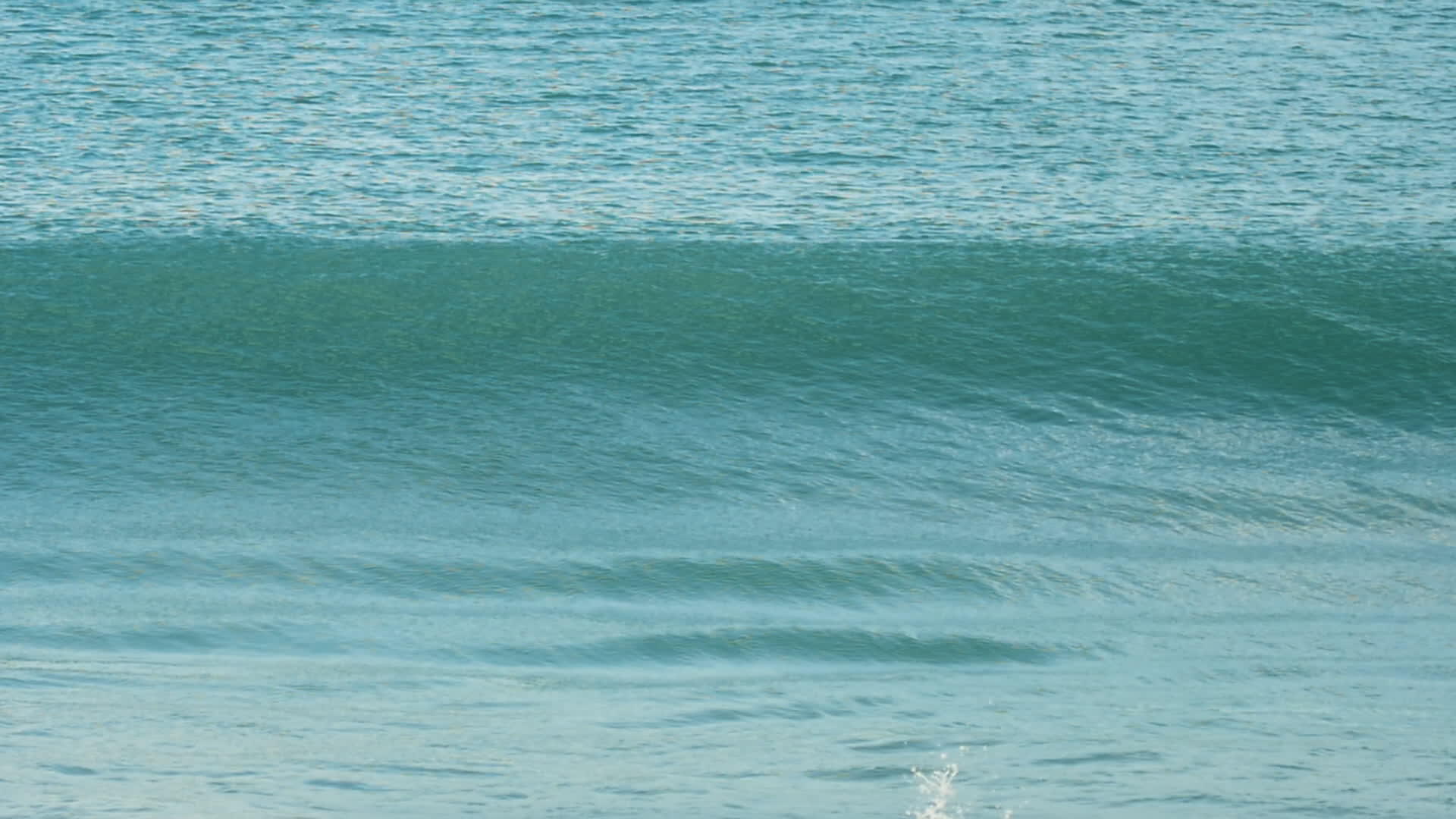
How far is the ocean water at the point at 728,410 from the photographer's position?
43.6 ft

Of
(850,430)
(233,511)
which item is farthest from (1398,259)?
(233,511)

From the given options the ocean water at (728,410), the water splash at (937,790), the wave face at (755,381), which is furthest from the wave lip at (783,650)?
the wave face at (755,381)

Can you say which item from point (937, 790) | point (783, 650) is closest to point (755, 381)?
point (783, 650)

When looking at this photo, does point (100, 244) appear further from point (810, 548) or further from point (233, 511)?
point (810, 548)

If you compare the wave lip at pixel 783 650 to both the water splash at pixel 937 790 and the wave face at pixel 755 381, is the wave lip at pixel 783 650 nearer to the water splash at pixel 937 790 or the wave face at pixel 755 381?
the water splash at pixel 937 790

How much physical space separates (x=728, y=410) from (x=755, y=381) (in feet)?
3.21

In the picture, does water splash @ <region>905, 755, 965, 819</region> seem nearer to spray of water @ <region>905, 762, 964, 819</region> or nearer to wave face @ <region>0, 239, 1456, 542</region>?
spray of water @ <region>905, 762, 964, 819</region>

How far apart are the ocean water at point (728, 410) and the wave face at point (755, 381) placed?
0.09m

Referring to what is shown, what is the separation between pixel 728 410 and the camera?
73.3 ft

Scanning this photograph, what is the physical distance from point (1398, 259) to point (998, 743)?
54.3 ft

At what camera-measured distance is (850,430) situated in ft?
71.3

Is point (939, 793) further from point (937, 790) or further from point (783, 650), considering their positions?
point (783, 650)

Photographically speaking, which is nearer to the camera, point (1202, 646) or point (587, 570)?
point (1202, 646)

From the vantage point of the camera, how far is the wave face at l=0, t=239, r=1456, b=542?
787 inches
